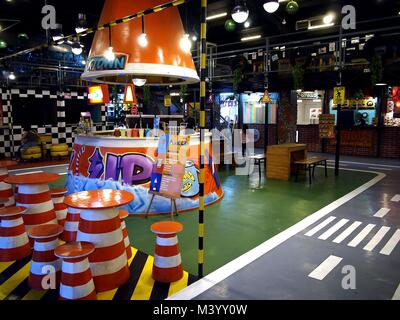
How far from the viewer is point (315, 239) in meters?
5.18

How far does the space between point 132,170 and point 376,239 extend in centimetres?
470

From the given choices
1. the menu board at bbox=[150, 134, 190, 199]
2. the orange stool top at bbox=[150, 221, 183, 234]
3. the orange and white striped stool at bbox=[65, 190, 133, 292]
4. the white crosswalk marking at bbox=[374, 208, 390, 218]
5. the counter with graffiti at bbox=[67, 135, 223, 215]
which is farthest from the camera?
the counter with graffiti at bbox=[67, 135, 223, 215]

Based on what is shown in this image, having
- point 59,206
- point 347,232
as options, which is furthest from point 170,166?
point 347,232

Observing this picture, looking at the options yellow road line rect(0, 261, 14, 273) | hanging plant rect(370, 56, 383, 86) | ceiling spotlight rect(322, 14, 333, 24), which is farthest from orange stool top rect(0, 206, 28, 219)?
ceiling spotlight rect(322, 14, 333, 24)

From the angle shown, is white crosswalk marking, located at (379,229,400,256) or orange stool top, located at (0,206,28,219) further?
white crosswalk marking, located at (379,229,400,256)

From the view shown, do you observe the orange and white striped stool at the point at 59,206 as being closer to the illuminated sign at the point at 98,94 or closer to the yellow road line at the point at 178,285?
the yellow road line at the point at 178,285

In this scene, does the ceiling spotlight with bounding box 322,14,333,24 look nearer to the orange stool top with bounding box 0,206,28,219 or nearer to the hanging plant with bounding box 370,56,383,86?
the hanging plant with bounding box 370,56,383,86

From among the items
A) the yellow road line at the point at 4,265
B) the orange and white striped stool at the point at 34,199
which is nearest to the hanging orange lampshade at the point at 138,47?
the orange and white striped stool at the point at 34,199

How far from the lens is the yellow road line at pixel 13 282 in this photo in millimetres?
3549

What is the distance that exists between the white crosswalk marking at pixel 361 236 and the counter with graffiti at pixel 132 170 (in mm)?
3112

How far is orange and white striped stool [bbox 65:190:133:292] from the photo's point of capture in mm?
3580

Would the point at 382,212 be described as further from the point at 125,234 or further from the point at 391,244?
the point at 125,234

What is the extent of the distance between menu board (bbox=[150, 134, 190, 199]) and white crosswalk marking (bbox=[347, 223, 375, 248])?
2.97 meters

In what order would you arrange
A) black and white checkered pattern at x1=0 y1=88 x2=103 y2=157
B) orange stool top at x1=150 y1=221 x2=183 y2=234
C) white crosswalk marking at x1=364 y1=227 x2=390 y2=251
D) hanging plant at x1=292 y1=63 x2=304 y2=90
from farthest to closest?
black and white checkered pattern at x1=0 y1=88 x2=103 y2=157 < hanging plant at x1=292 y1=63 x2=304 y2=90 < white crosswalk marking at x1=364 y1=227 x2=390 y2=251 < orange stool top at x1=150 y1=221 x2=183 y2=234
